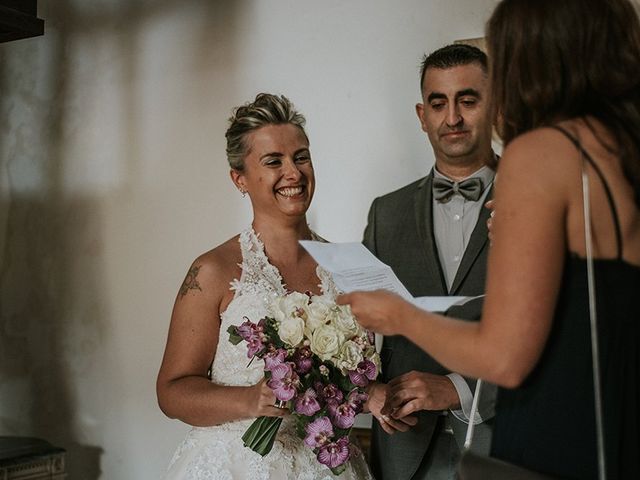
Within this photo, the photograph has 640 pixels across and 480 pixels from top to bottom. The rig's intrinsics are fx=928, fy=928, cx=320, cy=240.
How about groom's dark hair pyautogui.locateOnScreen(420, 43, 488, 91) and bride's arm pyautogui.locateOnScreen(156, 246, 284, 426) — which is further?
groom's dark hair pyautogui.locateOnScreen(420, 43, 488, 91)

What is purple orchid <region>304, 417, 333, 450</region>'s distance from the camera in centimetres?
266

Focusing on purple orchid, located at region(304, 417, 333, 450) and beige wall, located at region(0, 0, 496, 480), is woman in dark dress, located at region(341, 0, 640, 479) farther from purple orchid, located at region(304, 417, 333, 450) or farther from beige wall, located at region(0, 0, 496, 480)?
beige wall, located at region(0, 0, 496, 480)

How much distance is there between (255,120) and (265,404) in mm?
1049

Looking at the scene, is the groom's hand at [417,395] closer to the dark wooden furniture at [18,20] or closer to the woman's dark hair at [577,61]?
the woman's dark hair at [577,61]

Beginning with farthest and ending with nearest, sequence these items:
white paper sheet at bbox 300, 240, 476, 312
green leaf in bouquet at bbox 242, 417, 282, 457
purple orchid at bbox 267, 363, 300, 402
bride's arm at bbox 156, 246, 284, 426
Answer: bride's arm at bbox 156, 246, 284, 426 < green leaf in bouquet at bbox 242, 417, 282, 457 < purple orchid at bbox 267, 363, 300, 402 < white paper sheet at bbox 300, 240, 476, 312

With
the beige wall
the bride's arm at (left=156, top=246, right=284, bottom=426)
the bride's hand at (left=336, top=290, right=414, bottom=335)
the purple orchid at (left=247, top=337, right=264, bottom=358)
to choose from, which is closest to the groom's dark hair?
the beige wall

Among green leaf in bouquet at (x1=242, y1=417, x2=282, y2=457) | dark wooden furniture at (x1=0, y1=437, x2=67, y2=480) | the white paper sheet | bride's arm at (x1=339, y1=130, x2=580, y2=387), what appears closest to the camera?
bride's arm at (x1=339, y1=130, x2=580, y2=387)

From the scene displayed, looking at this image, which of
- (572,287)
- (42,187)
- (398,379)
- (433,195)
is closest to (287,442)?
(398,379)

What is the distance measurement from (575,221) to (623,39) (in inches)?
14.7

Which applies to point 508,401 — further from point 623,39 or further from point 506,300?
point 623,39

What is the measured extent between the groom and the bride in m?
0.23

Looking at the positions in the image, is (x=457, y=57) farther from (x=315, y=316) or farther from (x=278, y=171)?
(x=315, y=316)

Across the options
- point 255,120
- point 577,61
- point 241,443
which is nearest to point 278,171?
point 255,120

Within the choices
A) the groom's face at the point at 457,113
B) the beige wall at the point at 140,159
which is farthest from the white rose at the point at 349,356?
the beige wall at the point at 140,159
